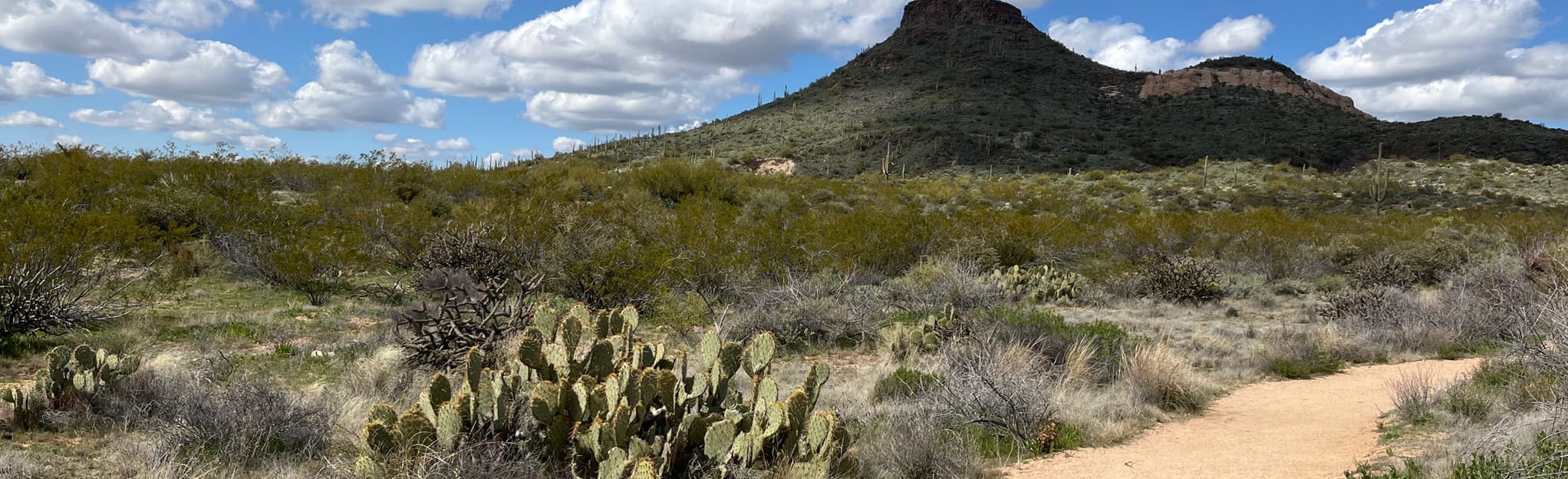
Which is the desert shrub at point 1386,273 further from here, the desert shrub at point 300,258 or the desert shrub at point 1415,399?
the desert shrub at point 300,258

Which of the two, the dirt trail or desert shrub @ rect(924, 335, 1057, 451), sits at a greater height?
desert shrub @ rect(924, 335, 1057, 451)

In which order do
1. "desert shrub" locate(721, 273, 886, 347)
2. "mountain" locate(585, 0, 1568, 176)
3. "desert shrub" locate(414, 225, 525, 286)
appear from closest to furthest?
"desert shrub" locate(721, 273, 886, 347), "desert shrub" locate(414, 225, 525, 286), "mountain" locate(585, 0, 1568, 176)

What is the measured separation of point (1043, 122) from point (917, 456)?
57.9 m

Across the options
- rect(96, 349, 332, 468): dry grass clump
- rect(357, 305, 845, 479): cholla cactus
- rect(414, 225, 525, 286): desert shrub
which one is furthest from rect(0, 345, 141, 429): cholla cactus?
rect(414, 225, 525, 286): desert shrub

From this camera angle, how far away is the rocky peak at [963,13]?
93812 mm

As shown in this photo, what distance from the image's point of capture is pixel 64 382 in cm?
604

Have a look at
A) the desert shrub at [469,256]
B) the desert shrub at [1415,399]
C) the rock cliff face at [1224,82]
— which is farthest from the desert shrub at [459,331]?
the rock cliff face at [1224,82]

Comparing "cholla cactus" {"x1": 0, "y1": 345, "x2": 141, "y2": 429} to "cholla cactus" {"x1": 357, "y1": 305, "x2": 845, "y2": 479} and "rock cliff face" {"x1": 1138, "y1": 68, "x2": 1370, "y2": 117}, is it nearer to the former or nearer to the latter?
"cholla cactus" {"x1": 357, "y1": 305, "x2": 845, "y2": 479}

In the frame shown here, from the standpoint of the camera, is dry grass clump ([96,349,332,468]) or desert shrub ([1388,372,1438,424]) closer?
dry grass clump ([96,349,332,468])

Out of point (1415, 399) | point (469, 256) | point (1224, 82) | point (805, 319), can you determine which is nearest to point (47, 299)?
point (469, 256)

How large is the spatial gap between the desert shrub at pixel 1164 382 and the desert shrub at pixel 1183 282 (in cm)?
649

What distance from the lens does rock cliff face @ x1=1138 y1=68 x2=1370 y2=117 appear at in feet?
233

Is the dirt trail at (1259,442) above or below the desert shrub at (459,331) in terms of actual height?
below

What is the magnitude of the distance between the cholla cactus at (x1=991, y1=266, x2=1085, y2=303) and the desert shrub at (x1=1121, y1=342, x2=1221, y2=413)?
5.35 m
